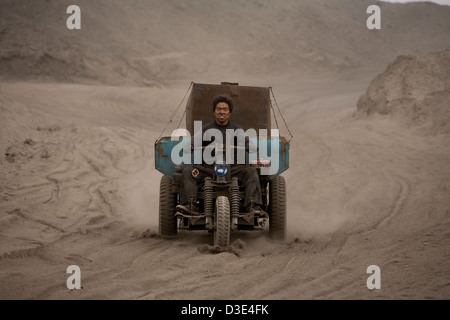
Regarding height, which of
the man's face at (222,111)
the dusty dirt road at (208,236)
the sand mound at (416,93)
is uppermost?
the sand mound at (416,93)

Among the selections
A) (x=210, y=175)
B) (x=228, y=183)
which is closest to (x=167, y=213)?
(x=210, y=175)

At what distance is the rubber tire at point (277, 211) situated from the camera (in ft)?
24.7

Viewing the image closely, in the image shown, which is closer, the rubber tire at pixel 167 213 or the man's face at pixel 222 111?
the man's face at pixel 222 111

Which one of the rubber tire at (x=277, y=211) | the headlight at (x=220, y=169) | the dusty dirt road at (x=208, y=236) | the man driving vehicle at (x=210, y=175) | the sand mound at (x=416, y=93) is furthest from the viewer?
the sand mound at (x=416, y=93)

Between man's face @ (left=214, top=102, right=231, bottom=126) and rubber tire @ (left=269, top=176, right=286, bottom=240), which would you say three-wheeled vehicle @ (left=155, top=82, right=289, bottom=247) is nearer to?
rubber tire @ (left=269, top=176, right=286, bottom=240)

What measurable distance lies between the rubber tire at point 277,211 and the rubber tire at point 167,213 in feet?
4.26

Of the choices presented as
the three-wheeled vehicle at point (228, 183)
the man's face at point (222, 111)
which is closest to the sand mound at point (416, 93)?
the three-wheeled vehicle at point (228, 183)

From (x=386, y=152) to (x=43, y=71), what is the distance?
20567 millimetres

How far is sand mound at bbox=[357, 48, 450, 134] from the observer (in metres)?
16.4

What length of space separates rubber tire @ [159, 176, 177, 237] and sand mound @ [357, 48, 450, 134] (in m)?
10.2

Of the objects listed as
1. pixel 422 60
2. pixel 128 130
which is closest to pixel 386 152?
pixel 422 60

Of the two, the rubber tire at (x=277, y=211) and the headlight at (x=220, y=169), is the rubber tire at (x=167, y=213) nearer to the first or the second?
the headlight at (x=220, y=169)

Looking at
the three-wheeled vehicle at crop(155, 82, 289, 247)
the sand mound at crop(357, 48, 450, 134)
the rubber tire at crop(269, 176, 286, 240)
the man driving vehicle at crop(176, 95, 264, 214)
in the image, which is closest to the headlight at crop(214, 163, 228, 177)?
the three-wheeled vehicle at crop(155, 82, 289, 247)
